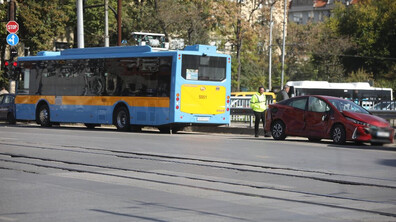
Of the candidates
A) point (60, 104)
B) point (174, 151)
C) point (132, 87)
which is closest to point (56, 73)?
point (60, 104)

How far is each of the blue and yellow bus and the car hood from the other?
7454 millimetres

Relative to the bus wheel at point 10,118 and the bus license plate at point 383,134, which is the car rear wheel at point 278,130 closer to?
the bus license plate at point 383,134

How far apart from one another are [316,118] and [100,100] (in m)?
10.5

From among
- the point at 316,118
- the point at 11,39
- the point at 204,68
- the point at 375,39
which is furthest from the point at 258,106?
the point at 375,39

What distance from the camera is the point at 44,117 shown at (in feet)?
107

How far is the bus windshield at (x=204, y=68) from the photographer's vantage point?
27.3 metres

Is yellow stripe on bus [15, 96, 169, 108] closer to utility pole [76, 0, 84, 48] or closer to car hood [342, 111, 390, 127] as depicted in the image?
utility pole [76, 0, 84, 48]

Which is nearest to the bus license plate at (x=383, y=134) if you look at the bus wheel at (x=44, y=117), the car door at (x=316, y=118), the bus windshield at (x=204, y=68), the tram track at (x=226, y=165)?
the car door at (x=316, y=118)

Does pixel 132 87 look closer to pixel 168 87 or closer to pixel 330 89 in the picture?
pixel 168 87

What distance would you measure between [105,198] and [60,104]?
75.0ft

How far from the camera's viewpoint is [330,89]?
205 feet

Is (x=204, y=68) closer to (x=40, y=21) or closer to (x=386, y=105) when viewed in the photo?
(x=386, y=105)

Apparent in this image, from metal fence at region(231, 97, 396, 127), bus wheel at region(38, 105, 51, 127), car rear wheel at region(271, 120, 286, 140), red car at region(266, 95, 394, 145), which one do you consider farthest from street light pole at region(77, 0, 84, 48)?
car rear wheel at region(271, 120, 286, 140)

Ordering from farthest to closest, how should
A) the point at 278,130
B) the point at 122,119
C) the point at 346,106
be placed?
the point at 122,119 → the point at 278,130 → the point at 346,106
